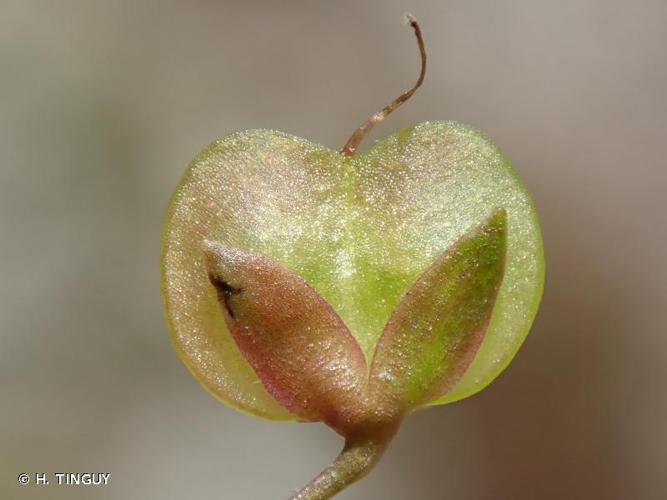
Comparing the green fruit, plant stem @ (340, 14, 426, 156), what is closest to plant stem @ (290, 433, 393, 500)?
the green fruit

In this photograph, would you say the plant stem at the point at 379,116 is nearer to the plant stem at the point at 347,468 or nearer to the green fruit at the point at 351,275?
the green fruit at the point at 351,275

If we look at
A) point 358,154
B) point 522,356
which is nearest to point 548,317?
point 522,356

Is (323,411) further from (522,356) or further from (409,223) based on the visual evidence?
(522,356)

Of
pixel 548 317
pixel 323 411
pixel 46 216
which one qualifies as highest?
pixel 46 216

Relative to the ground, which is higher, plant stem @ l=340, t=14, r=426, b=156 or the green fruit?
plant stem @ l=340, t=14, r=426, b=156

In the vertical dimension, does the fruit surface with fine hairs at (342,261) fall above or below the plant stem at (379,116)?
below

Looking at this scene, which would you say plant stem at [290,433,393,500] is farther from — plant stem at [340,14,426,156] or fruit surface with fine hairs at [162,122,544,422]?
plant stem at [340,14,426,156]

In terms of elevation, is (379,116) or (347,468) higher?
(379,116)

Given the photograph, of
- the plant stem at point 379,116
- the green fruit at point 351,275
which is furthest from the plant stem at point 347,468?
the plant stem at point 379,116
